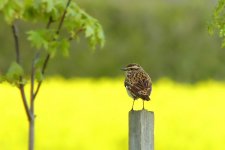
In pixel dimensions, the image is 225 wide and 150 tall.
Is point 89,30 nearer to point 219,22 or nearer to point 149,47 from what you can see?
point 219,22

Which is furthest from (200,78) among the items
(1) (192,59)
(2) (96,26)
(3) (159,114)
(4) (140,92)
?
(4) (140,92)

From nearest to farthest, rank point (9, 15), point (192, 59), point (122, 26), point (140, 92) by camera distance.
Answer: point (140, 92), point (9, 15), point (192, 59), point (122, 26)

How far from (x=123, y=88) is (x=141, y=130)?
9.52 m

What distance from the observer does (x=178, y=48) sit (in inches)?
766

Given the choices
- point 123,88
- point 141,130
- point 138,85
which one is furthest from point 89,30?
point 123,88

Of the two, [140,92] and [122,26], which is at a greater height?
[122,26]

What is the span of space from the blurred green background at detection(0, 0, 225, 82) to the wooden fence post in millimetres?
14174

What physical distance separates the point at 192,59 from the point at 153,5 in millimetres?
2676

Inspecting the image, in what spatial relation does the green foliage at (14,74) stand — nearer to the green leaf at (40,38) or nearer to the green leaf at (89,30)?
the green leaf at (40,38)

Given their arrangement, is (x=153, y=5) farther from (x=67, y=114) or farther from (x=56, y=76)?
(x=67, y=114)

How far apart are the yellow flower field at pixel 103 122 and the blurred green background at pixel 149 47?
640 cm

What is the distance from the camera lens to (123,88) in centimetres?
1391

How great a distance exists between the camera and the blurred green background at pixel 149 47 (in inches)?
753

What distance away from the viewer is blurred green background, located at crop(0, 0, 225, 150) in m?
10.3
